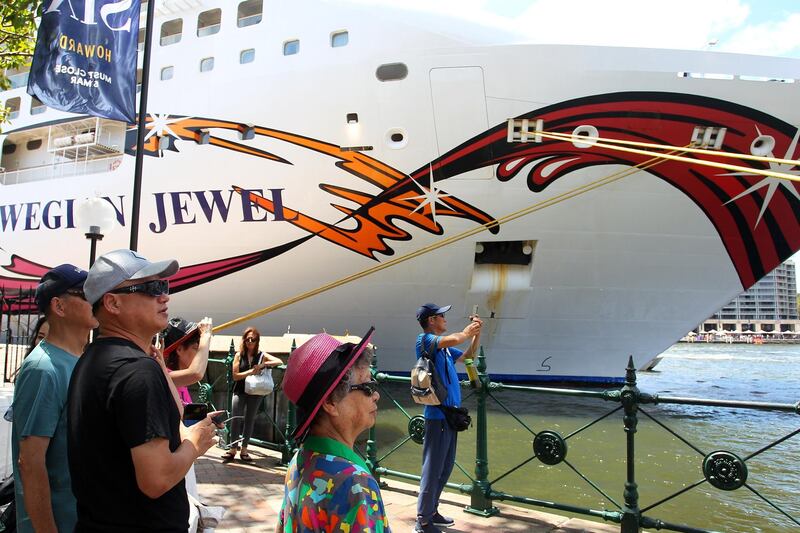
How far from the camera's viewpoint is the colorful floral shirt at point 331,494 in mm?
1505

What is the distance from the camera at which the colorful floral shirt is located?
1.50m

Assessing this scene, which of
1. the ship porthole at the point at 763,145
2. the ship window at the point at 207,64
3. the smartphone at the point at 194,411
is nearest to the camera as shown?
the smartphone at the point at 194,411

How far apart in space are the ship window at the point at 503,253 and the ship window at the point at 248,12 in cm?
658

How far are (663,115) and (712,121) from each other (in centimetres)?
82

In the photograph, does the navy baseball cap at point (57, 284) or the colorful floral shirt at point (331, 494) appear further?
the navy baseball cap at point (57, 284)

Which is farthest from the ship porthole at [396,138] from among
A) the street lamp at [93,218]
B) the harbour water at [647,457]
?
the street lamp at [93,218]

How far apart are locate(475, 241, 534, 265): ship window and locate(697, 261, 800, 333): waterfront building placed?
109011 millimetres

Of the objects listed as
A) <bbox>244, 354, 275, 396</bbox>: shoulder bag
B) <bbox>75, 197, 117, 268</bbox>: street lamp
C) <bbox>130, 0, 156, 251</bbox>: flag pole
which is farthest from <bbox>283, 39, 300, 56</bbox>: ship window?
<bbox>244, 354, 275, 396</bbox>: shoulder bag

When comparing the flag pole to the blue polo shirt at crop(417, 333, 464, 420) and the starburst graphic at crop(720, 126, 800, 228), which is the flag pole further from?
the starburst graphic at crop(720, 126, 800, 228)

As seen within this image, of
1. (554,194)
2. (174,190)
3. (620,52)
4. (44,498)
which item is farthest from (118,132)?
(44,498)

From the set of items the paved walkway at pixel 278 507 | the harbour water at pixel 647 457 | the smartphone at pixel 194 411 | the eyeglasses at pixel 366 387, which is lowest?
the harbour water at pixel 647 457

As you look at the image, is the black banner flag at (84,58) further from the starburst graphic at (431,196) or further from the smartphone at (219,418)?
the starburst graphic at (431,196)

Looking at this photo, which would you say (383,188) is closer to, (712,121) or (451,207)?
(451,207)

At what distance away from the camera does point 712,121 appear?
987cm
